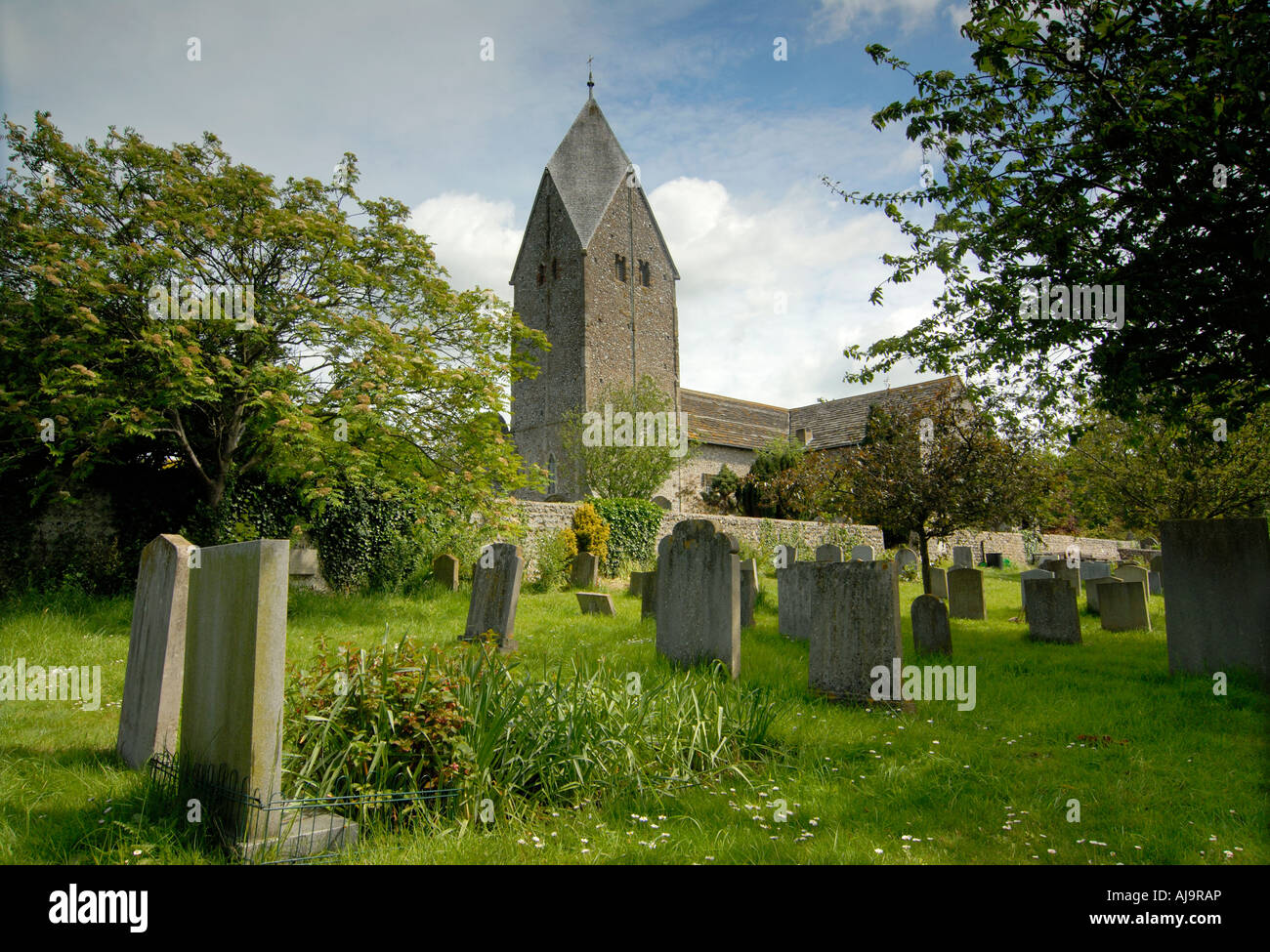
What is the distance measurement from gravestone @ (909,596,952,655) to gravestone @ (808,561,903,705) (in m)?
2.14

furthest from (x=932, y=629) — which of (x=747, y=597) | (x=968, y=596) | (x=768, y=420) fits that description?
(x=768, y=420)

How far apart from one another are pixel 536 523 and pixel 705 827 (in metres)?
13.7

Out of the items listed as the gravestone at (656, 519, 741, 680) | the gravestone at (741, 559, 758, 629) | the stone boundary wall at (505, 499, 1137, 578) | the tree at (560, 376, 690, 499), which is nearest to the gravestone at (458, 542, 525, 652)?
the gravestone at (656, 519, 741, 680)

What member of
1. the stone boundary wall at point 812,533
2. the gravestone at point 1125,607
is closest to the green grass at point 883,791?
the gravestone at point 1125,607

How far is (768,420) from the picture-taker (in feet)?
140

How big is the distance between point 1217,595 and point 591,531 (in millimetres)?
13008

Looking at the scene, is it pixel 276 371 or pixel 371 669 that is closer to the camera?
pixel 371 669

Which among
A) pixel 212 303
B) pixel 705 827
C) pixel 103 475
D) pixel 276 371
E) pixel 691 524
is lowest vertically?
pixel 705 827

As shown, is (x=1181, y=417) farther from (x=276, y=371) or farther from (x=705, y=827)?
(x=276, y=371)

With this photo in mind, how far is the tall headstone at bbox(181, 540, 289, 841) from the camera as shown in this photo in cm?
330

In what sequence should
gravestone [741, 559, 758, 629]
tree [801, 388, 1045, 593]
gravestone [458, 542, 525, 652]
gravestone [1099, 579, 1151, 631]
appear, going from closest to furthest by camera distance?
gravestone [458, 542, 525, 652], gravestone [741, 559, 758, 629], gravestone [1099, 579, 1151, 631], tree [801, 388, 1045, 593]

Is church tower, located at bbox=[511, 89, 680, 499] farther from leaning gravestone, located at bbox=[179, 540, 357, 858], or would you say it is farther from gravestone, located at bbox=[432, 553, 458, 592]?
leaning gravestone, located at bbox=[179, 540, 357, 858]
